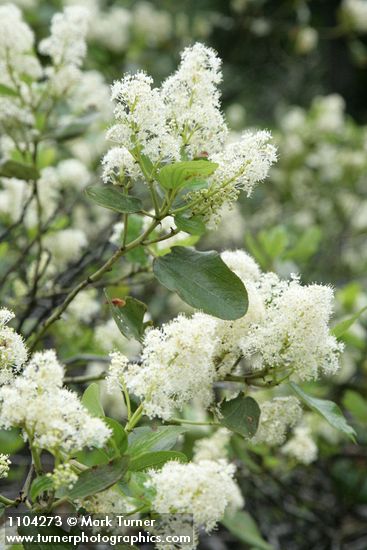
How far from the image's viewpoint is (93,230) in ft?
8.14

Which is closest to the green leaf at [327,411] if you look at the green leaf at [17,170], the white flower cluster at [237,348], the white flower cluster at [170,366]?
the white flower cluster at [237,348]

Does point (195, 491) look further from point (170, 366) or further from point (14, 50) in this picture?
point (14, 50)

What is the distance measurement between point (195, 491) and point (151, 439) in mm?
151

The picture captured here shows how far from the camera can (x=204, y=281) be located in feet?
3.31

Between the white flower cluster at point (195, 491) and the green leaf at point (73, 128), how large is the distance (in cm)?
111

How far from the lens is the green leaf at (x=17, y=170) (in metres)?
1.37

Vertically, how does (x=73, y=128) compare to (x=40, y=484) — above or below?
above

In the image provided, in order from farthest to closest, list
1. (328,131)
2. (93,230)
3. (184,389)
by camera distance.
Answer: (328,131) → (93,230) → (184,389)

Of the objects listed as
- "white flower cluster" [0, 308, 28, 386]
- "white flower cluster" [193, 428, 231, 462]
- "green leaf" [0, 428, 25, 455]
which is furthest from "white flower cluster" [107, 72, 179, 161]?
"green leaf" [0, 428, 25, 455]

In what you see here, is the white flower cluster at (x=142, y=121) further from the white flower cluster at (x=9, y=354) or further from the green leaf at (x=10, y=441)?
the green leaf at (x=10, y=441)

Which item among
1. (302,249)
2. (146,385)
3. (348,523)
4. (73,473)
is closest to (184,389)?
(146,385)

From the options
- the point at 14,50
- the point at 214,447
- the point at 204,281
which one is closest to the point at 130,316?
the point at 204,281

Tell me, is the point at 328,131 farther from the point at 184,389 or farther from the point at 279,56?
the point at 184,389

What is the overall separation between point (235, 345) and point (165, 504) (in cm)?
27
